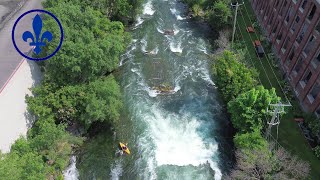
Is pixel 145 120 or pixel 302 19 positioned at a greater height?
pixel 302 19

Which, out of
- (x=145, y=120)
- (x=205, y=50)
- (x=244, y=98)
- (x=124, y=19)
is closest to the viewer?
(x=244, y=98)

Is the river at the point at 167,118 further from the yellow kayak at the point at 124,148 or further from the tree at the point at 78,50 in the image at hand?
the tree at the point at 78,50

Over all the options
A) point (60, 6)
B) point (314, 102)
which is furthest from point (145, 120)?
point (314, 102)

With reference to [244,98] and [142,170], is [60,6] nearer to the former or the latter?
[142,170]

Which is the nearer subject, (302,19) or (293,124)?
(293,124)

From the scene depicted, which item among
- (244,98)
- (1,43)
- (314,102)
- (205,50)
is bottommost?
(205,50)

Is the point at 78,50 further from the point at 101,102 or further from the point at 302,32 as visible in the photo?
the point at 302,32

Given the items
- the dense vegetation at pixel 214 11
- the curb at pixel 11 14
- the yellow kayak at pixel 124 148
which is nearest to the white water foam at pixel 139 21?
the dense vegetation at pixel 214 11
